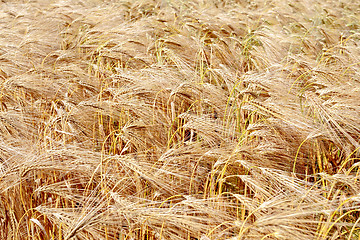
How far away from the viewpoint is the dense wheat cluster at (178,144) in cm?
119

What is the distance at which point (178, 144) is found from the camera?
177cm

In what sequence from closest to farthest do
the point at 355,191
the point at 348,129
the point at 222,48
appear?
the point at 355,191 → the point at 348,129 → the point at 222,48

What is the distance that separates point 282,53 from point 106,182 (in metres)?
1.61

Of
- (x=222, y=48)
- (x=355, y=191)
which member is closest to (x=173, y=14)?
(x=222, y=48)

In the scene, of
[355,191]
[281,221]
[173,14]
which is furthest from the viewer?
[173,14]

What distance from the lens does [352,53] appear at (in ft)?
7.73

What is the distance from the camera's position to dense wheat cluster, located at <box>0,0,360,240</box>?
119 centimetres

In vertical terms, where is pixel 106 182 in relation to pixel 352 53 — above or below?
below

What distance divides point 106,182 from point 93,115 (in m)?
0.62

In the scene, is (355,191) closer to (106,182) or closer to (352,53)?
(106,182)

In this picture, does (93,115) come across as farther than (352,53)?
No

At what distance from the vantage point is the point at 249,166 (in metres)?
1.38

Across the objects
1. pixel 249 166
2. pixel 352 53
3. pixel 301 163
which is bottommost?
pixel 301 163

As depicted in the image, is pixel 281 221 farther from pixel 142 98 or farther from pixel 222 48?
pixel 222 48
